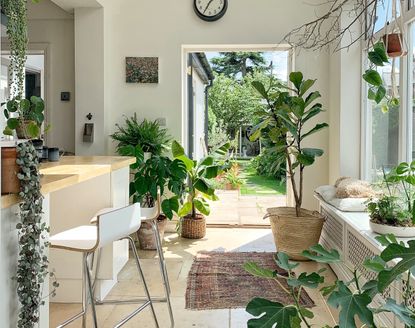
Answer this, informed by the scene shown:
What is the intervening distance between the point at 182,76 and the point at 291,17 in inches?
55.0

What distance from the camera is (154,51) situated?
4730 mm

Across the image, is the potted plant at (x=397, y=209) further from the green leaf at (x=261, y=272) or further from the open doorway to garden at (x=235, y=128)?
the open doorway to garden at (x=235, y=128)

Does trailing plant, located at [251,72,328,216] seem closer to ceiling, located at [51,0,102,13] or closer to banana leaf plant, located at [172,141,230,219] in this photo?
banana leaf plant, located at [172,141,230,219]

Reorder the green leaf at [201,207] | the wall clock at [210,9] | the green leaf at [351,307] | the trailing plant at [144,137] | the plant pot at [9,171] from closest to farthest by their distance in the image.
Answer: the green leaf at [351,307] < the plant pot at [9,171] < the trailing plant at [144,137] < the green leaf at [201,207] < the wall clock at [210,9]

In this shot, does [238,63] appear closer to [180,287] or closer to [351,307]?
[180,287]

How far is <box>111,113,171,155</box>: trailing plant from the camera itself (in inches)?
173

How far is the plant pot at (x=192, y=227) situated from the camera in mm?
4605

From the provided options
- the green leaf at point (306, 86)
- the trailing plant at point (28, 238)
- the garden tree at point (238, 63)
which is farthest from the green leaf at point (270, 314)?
the garden tree at point (238, 63)

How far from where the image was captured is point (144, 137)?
439 cm

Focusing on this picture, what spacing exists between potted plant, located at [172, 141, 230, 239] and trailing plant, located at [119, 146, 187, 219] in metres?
0.24

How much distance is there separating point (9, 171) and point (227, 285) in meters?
2.23

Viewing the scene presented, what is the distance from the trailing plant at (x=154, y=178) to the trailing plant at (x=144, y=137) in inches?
8.1

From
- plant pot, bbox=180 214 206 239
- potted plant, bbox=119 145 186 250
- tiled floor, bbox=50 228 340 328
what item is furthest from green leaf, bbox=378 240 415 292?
plant pot, bbox=180 214 206 239

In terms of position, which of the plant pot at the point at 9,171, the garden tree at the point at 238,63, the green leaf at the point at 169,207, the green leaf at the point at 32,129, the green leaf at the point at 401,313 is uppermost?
the garden tree at the point at 238,63
